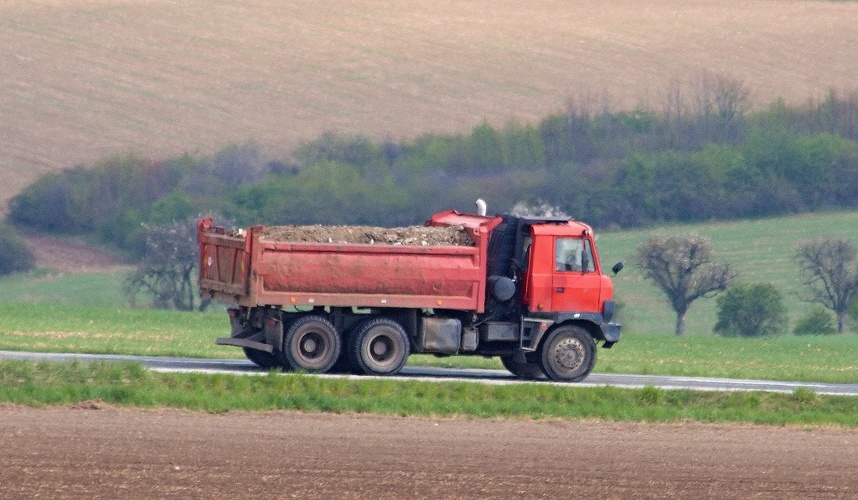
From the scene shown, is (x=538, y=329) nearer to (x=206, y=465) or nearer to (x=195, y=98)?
(x=206, y=465)

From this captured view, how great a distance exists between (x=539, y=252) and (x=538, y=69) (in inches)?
1967

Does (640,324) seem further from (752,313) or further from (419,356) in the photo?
(419,356)

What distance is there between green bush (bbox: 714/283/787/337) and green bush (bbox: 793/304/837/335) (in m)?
0.74

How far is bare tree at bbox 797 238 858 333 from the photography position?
2227 inches

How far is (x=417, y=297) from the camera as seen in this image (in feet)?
66.0

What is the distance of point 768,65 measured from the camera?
233ft

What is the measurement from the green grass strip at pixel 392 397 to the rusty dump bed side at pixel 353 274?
6.71 ft

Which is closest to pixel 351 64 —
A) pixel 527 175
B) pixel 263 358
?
pixel 527 175

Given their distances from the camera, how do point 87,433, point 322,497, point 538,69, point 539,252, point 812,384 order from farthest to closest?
1. point 538,69
2. point 812,384
3. point 539,252
4. point 87,433
5. point 322,497

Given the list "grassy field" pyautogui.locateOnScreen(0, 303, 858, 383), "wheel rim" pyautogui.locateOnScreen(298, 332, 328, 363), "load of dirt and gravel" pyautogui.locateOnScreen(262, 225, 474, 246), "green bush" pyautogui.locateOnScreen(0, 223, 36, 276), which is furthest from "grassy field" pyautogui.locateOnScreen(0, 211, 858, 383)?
"wheel rim" pyautogui.locateOnScreen(298, 332, 328, 363)

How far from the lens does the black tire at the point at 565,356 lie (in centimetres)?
2072

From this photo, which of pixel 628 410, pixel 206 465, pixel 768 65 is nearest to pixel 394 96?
pixel 768 65

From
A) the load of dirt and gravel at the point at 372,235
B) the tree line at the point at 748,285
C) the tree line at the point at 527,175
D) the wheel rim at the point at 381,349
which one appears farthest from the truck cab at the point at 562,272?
the tree line at the point at 748,285

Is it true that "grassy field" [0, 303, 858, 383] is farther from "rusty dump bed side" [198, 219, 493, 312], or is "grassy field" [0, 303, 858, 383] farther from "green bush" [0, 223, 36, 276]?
"green bush" [0, 223, 36, 276]
